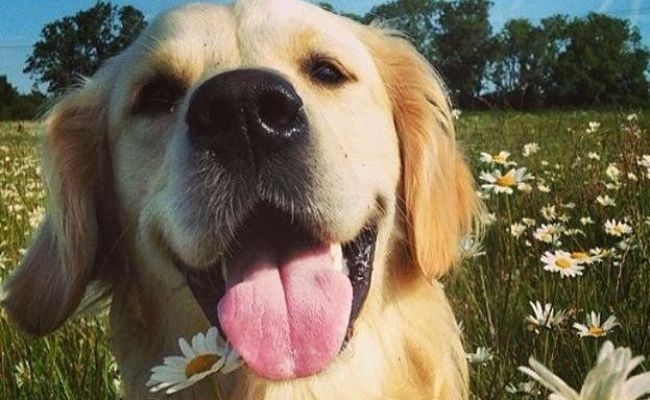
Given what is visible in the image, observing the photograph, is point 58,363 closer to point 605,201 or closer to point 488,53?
point 605,201

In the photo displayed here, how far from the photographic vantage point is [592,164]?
598cm

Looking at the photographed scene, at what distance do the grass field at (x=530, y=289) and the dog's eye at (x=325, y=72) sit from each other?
32.6 inches

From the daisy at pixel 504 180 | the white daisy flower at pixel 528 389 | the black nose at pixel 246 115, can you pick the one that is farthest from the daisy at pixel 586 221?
the black nose at pixel 246 115

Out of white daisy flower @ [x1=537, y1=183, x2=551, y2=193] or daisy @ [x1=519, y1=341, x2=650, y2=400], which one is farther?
white daisy flower @ [x1=537, y1=183, x2=551, y2=193]

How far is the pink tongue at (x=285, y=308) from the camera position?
232 centimetres

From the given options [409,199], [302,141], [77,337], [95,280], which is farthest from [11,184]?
[302,141]

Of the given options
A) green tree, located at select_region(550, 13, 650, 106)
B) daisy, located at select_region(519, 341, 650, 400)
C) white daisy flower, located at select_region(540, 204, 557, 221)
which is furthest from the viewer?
green tree, located at select_region(550, 13, 650, 106)

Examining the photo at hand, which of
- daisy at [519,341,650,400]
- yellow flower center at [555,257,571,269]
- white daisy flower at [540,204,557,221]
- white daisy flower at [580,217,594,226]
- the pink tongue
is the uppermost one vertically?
daisy at [519,341,650,400]

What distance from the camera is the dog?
7.83 ft

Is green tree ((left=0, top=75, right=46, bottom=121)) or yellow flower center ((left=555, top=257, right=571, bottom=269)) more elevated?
green tree ((left=0, top=75, right=46, bottom=121))

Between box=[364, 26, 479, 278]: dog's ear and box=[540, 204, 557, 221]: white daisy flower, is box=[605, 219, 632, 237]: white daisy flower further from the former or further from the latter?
box=[364, 26, 479, 278]: dog's ear

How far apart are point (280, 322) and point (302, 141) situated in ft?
1.54

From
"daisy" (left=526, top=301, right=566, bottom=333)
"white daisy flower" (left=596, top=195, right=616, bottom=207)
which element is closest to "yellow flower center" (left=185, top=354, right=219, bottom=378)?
"daisy" (left=526, top=301, right=566, bottom=333)

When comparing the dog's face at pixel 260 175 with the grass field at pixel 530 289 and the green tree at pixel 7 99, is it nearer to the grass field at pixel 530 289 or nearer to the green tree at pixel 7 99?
the grass field at pixel 530 289
